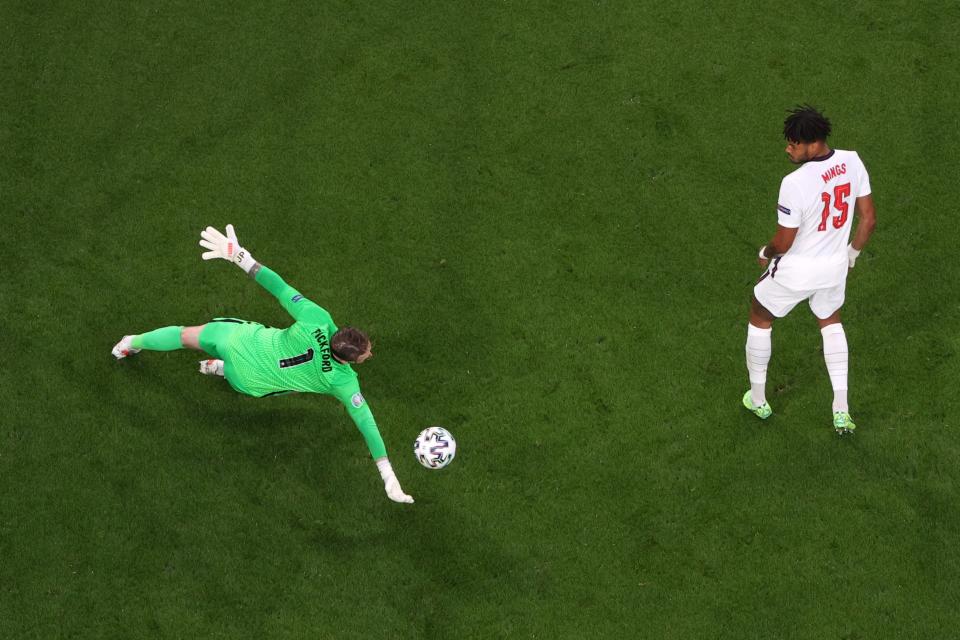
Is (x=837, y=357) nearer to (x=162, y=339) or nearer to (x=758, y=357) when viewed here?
(x=758, y=357)

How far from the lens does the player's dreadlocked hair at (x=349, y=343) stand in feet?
22.7

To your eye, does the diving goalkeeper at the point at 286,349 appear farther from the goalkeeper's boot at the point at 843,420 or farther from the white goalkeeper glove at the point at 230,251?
the goalkeeper's boot at the point at 843,420

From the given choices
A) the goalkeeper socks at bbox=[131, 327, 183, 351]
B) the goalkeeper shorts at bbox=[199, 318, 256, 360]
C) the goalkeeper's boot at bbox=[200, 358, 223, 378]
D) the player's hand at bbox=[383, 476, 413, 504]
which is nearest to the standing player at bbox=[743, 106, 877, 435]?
the player's hand at bbox=[383, 476, 413, 504]

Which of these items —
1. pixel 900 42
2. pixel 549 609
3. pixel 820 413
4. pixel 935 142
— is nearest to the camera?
pixel 549 609

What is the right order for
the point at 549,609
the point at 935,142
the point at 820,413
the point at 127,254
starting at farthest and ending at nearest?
the point at 935,142 < the point at 127,254 < the point at 820,413 < the point at 549,609

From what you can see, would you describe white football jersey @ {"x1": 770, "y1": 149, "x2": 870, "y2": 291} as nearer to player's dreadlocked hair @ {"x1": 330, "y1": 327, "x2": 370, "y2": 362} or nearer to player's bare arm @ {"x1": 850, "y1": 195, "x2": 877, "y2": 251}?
player's bare arm @ {"x1": 850, "y1": 195, "x2": 877, "y2": 251}

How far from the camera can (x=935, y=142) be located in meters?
9.78

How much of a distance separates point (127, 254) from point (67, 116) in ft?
6.07

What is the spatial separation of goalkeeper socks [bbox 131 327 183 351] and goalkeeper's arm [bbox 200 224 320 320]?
78 cm

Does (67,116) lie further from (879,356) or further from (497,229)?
(879,356)

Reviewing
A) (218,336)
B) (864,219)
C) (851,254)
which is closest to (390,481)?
(218,336)

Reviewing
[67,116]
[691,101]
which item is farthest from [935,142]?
[67,116]

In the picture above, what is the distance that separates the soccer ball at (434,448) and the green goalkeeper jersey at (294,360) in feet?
0.91

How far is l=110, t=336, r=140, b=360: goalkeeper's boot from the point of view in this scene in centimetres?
824
